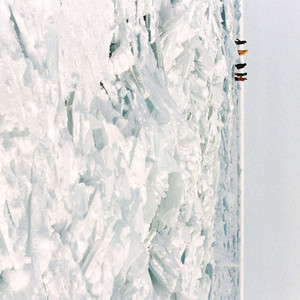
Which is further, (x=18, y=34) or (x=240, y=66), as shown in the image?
(x=240, y=66)

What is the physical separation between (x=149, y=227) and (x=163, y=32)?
0.52 metres

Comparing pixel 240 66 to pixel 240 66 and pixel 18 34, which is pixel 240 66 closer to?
pixel 240 66

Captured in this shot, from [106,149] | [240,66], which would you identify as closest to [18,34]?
[106,149]

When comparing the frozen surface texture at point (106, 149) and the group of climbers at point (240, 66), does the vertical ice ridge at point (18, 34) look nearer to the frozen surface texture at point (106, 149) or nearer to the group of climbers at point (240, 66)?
the frozen surface texture at point (106, 149)

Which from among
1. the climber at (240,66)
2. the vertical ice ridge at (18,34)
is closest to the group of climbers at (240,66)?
the climber at (240,66)

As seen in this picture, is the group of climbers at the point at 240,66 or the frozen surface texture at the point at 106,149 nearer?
the frozen surface texture at the point at 106,149

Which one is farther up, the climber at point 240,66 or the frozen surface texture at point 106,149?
the frozen surface texture at point 106,149

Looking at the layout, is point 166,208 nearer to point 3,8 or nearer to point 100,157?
point 100,157

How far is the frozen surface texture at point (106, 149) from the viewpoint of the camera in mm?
654

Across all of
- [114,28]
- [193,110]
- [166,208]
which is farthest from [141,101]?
[193,110]

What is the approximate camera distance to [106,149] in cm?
88

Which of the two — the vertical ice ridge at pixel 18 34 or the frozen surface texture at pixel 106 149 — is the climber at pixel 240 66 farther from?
the vertical ice ridge at pixel 18 34

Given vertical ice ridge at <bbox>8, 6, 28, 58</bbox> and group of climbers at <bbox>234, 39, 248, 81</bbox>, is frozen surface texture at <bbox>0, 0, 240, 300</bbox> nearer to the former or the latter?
vertical ice ridge at <bbox>8, 6, 28, 58</bbox>

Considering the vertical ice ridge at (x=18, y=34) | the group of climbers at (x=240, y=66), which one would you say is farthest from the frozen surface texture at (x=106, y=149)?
the group of climbers at (x=240, y=66)
